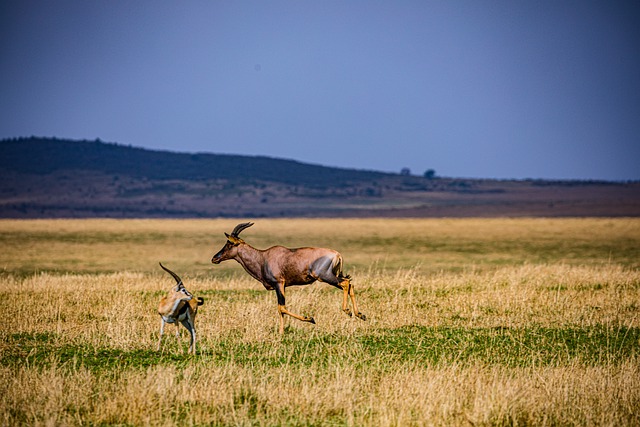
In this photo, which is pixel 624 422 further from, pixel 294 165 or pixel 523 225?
pixel 294 165

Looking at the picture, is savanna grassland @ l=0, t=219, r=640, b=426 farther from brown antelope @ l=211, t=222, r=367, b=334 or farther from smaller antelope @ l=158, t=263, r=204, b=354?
brown antelope @ l=211, t=222, r=367, b=334

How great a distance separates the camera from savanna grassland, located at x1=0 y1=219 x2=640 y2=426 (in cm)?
948

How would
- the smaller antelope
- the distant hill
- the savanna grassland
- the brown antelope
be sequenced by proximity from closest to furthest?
the savanna grassland < the smaller antelope < the brown antelope < the distant hill

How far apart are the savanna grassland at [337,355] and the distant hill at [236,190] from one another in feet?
255

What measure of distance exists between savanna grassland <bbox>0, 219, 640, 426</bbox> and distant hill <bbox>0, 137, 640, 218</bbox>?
77845mm

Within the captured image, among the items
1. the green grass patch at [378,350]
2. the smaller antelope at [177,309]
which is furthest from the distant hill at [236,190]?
the smaller antelope at [177,309]

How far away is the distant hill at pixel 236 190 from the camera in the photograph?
105188 millimetres

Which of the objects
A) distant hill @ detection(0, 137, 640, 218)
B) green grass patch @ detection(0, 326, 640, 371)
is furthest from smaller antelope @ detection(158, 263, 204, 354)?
distant hill @ detection(0, 137, 640, 218)

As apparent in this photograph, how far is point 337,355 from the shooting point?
12.2 meters

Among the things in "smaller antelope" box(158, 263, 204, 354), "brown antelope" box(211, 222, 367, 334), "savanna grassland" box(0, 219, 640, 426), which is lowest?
"savanna grassland" box(0, 219, 640, 426)

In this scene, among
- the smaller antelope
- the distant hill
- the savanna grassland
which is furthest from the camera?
the distant hill

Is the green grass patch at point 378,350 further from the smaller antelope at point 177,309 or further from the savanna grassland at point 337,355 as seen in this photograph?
the smaller antelope at point 177,309

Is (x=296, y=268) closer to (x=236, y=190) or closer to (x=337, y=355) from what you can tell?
(x=337, y=355)

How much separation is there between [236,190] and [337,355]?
383ft
